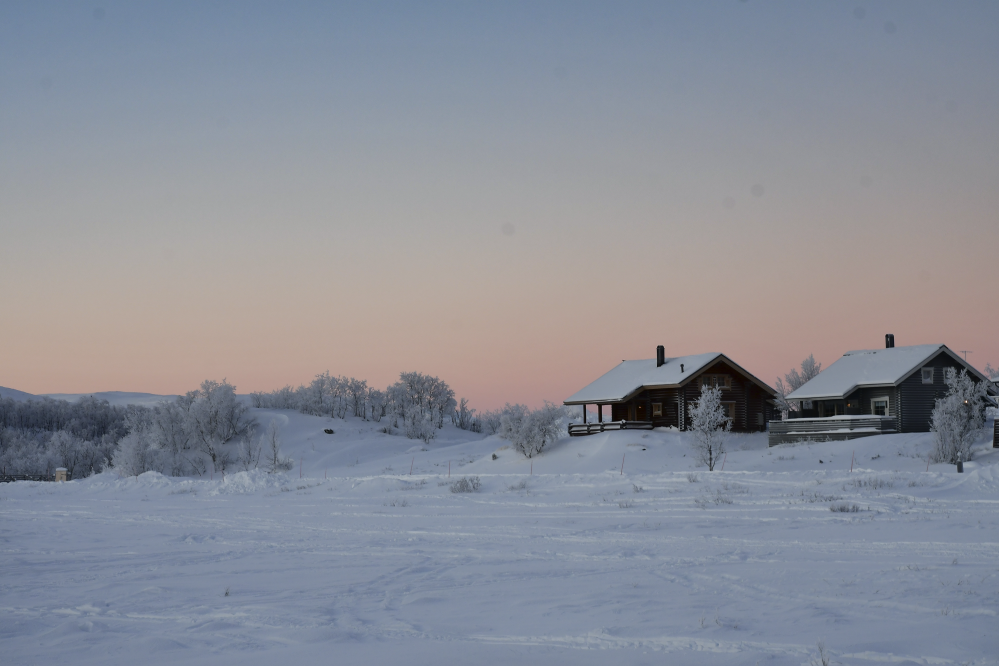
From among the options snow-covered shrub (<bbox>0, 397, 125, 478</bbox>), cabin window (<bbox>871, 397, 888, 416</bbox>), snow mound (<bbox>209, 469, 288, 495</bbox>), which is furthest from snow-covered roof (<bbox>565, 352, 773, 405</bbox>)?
snow-covered shrub (<bbox>0, 397, 125, 478</bbox>)

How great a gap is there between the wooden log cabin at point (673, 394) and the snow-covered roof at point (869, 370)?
509cm

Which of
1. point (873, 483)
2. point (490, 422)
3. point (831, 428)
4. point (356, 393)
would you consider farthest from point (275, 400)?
point (873, 483)

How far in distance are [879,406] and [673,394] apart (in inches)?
489

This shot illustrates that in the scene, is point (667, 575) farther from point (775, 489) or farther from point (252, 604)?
point (775, 489)

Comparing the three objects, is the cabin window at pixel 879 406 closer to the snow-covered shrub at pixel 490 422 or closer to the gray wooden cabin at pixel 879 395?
the gray wooden cabin at pixel 879 395

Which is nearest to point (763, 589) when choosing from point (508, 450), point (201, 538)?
point (201, 538)

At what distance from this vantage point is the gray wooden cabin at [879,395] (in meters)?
43.3

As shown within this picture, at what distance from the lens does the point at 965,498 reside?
1967 centimetres

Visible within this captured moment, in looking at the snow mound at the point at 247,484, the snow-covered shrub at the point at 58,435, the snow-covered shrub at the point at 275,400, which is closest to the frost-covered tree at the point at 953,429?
the snow mound at the point at 247,484

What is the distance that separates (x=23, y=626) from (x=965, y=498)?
67.6 feet

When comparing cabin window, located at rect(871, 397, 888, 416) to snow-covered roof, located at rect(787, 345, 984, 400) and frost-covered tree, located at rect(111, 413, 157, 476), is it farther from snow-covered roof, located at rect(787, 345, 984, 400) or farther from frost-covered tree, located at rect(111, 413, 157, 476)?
frost-covered tree, located at rect(111, 413, 157, 476)

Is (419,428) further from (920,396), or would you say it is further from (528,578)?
(528,578)

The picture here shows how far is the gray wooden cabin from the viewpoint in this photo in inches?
1705

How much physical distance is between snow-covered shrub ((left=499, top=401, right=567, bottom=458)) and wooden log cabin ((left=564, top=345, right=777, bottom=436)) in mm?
4152
